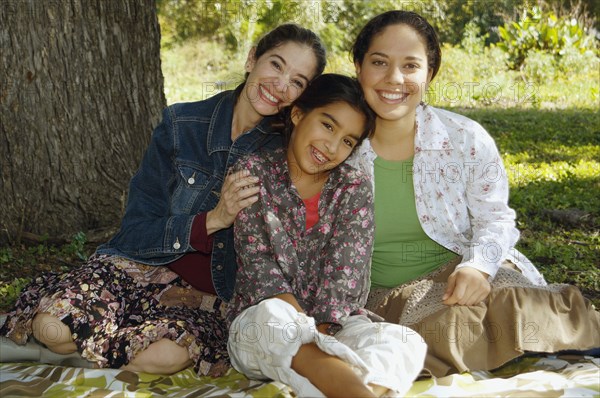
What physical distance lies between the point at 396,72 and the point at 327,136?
400 mm

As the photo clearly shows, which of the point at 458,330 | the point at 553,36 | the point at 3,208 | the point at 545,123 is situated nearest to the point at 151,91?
the point at 3,208

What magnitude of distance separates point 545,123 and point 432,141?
5.39 metres

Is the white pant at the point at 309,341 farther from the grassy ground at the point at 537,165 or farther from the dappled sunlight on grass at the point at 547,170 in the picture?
the dappled sunlight on grass at the point at 547,170

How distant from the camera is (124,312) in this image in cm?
314

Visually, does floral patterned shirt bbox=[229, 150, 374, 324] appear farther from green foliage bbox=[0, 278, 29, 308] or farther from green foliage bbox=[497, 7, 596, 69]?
green foliage bbox=[497, 7, 596, 69]

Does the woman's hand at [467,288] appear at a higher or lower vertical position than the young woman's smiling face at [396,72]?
lower

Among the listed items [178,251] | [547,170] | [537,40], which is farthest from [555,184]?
[537,40]

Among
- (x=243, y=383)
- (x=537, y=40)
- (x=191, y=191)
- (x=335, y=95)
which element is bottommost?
(x=243, y=383)

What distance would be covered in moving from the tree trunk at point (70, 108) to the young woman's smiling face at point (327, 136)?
6.13ft

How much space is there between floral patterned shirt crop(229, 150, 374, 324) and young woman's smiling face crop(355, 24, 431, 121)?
12.1 inches

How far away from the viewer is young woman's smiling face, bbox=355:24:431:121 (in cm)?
313

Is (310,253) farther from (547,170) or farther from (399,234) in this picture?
(547,170)

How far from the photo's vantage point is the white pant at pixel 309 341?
2.53 metres

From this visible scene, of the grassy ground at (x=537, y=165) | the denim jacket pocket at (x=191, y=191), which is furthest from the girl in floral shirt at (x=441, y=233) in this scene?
the grassy ground at (x=537, y=165)
